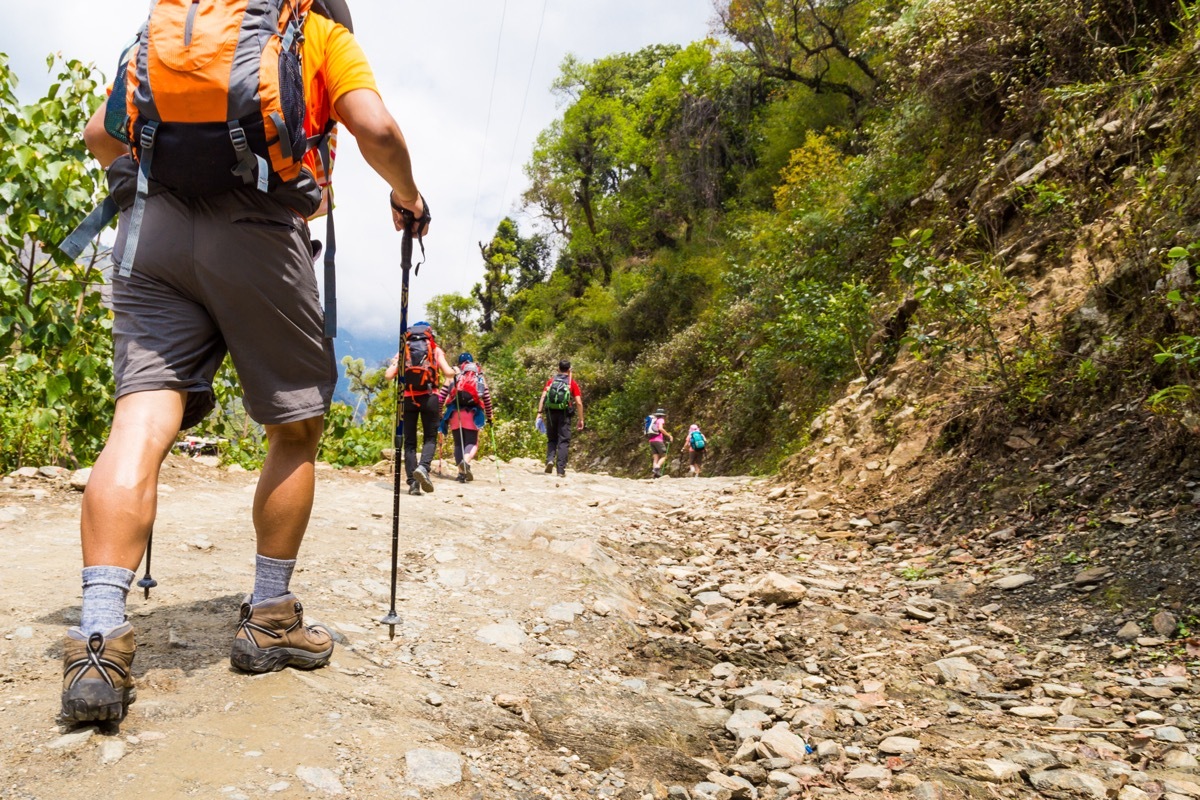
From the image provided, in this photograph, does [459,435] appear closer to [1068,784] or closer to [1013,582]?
[1013,582]

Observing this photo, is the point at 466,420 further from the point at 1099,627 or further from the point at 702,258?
the point at 702,258

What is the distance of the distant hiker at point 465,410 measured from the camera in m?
9.85

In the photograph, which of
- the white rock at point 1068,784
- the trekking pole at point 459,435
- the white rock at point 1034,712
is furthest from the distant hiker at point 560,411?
the white rock at point 1068,784

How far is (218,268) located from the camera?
2.20m

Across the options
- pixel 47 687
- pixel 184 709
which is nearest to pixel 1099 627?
pixel 184 709

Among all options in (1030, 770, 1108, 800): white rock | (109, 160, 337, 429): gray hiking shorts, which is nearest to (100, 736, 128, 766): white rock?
(109, 160, 337, 429): gray hiking shorts

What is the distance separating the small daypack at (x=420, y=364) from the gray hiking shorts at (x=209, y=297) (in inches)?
244

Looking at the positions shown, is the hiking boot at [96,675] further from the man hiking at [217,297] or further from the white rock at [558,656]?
the white rock at [558,656]

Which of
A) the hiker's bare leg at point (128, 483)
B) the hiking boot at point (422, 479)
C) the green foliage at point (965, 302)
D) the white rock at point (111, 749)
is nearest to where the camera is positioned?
the white rock at point (111, 749)

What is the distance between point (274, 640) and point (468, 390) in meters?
7.57

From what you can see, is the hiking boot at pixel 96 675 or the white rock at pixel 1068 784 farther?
the white rock at pixel 1068 784

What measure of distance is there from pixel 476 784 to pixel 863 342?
9.42 metres

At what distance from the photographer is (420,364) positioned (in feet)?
28.0

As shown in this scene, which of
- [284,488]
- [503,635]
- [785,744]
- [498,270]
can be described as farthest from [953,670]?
[498,270]
